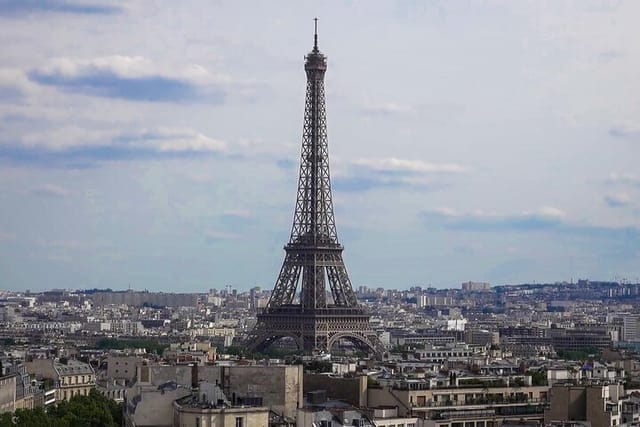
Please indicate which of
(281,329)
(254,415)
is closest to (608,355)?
(281,329)

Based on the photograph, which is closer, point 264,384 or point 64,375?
point 264,384

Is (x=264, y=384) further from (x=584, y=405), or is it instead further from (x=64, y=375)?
(x=64, y=375)

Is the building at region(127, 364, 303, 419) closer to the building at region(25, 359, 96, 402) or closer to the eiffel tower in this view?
the building at region(25, 359, 96, 402)

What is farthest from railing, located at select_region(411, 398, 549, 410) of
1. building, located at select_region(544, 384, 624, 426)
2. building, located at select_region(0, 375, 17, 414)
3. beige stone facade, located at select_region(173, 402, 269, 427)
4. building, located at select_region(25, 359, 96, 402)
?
building, located at select_region(25, 359, 96, 402)

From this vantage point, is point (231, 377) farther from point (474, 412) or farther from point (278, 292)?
point (278, 292)

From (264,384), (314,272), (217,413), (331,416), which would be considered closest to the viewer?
(217,413)

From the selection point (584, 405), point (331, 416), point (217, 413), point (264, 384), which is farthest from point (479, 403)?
point (217, 413)

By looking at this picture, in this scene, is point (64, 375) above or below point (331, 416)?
above

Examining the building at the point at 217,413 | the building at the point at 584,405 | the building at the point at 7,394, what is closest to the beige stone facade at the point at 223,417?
the building at the point at 217,413
